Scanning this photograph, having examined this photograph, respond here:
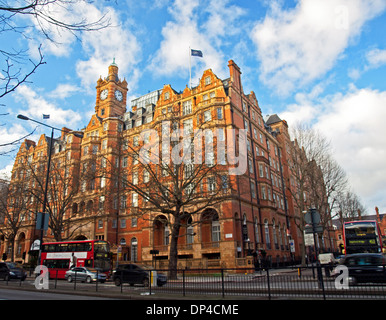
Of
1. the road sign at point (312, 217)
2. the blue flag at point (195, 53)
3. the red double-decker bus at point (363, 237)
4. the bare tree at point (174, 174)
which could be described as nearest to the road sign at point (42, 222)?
the bare tree at point (174, 174)

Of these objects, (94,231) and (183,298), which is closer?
(183,298)

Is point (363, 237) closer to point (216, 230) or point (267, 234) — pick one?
point (216, 230)

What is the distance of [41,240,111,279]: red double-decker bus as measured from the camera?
93.6 feet

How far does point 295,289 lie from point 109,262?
944 inches

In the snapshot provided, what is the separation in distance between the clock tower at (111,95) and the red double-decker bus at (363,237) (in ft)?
137

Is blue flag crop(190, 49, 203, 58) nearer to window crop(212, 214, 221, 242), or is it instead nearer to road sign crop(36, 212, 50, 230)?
window crop(212, 214, 221, 242)

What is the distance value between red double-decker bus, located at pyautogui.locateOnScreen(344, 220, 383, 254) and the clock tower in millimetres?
41781

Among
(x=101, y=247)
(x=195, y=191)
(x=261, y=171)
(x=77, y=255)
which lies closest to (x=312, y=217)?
(x=101, y=247)

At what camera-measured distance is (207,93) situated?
3991 centimetres

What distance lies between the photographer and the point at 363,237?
2533 cm

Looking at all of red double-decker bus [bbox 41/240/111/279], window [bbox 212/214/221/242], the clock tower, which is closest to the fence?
red double-decker bus [bbox 41/240/111/279]

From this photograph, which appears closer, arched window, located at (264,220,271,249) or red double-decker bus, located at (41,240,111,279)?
red double-decker bus, located at (41,240,111,279)
